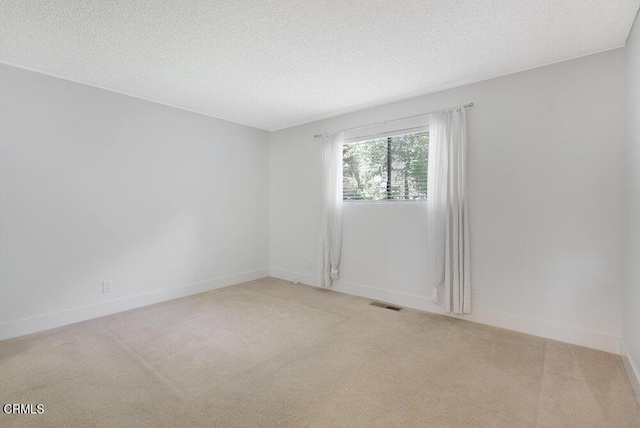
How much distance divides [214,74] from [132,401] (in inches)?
107

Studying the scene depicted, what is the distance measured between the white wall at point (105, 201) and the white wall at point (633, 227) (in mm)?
4278

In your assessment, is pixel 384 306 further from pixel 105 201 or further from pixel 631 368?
pixel 105 201

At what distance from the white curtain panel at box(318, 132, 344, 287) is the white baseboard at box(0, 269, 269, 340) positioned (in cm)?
141

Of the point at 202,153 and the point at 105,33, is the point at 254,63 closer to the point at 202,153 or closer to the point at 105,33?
the point at 105,33

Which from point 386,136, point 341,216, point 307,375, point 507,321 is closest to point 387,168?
point 386,136

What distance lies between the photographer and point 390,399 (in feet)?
6.02

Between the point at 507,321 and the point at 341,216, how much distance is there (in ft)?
7.24

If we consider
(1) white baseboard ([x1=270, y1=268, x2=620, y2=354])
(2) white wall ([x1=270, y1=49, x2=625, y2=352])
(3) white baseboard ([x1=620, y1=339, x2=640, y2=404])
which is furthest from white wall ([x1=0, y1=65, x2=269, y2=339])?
(3) white baseboard ([x1=620, y1=339, x2=640, y2=404])

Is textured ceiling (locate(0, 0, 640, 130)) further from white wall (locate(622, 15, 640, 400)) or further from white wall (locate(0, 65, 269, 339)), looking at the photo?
white wall (locate(0, 65, 269, 339))

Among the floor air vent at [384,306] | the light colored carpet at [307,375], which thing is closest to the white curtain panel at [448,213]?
the light colored carpet at [307,375]

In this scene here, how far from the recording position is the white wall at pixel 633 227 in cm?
195

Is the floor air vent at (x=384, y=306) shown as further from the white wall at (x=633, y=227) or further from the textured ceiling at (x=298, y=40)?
the textured ceiling at (x=298, y=40)

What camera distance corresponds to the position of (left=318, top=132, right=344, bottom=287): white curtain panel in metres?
4.19

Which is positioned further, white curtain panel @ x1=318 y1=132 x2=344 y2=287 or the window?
white curtain panel @ x1=318 y1=132 x2=344 y2=287
